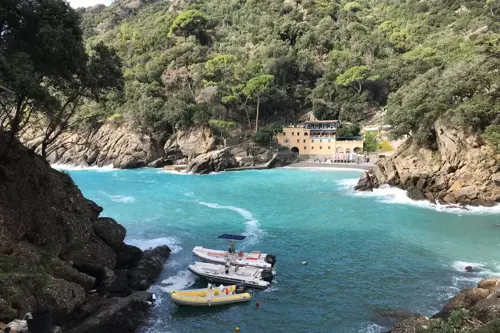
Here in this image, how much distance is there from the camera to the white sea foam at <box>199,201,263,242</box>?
91.4 ft

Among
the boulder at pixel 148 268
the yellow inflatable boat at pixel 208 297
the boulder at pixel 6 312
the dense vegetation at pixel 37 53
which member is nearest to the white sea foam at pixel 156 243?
the boulder at pixel 148 268

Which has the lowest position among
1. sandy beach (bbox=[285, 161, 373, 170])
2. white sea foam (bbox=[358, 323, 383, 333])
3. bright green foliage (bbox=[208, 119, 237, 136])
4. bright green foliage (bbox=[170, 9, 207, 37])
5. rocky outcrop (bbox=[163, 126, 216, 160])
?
white sea foam (bbox=[358, 323, 383, 333])

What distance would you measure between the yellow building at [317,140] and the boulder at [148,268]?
53.9m

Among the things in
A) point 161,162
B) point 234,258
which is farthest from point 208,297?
point 161,162

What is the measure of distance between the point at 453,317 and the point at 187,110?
66743 millimetres

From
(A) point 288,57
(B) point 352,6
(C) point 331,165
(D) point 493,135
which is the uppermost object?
(B) point 352,6

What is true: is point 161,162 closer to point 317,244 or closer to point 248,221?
point 248,221

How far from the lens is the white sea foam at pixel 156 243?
25.1m

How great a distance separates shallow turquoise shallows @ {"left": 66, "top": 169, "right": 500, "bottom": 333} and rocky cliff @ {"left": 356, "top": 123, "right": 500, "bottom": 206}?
2.15 m

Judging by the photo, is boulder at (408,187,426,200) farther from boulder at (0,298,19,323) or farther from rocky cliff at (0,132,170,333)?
boulder at (0,298,19,323)

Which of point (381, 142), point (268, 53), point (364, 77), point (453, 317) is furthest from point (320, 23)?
point (453, 317)

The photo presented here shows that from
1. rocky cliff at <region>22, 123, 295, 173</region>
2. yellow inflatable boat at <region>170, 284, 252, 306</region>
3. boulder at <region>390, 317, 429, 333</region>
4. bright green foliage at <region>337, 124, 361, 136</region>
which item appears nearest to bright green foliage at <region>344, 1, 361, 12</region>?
bright green foliage at <region>337, 124, 361, 136</region>

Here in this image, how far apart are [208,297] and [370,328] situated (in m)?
7.48

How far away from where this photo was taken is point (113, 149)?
73.8 m
